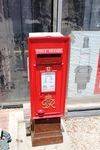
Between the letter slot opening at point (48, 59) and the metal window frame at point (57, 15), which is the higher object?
the metal window frame at point (57, 15)

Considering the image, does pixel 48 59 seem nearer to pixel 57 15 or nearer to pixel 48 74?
pixel 48 74

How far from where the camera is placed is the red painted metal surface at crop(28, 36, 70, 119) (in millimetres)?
3273

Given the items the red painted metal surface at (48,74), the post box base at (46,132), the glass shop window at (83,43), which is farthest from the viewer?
the glass shop window at (83,43)

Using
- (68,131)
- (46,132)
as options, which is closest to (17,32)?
(46,132)

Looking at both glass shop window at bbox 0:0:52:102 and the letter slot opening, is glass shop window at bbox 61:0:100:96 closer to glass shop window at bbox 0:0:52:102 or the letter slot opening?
glass shop window at bbox 0:0:52:102

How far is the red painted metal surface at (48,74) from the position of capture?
3273 mm

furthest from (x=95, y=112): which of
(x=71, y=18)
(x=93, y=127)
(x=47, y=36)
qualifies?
(x=47, y=36)

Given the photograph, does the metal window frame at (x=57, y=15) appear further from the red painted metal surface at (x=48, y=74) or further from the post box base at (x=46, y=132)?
the post box base at (x=46, y=132)

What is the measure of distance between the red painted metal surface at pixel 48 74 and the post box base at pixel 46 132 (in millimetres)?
132

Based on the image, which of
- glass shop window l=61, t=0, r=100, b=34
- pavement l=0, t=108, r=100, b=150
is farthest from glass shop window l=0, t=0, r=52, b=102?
pavement l=0, t=108, r=100, b=150

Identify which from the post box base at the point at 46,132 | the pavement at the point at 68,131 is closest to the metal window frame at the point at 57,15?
the post box base at the point at 46,132

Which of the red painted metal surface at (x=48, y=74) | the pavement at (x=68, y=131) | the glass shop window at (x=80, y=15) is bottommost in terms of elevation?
the pavement at (x=68, y=131)

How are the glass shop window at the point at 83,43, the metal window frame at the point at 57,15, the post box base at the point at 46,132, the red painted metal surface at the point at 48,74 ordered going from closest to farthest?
the red painted metal surface at the point at 48,74, the post box base at the point at 46,132, the metal window frame at the point at 57,15, the glass shop window at the point at 83,43

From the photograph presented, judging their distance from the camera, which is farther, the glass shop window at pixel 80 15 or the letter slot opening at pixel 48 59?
the glass shop window at pixel 80 15
